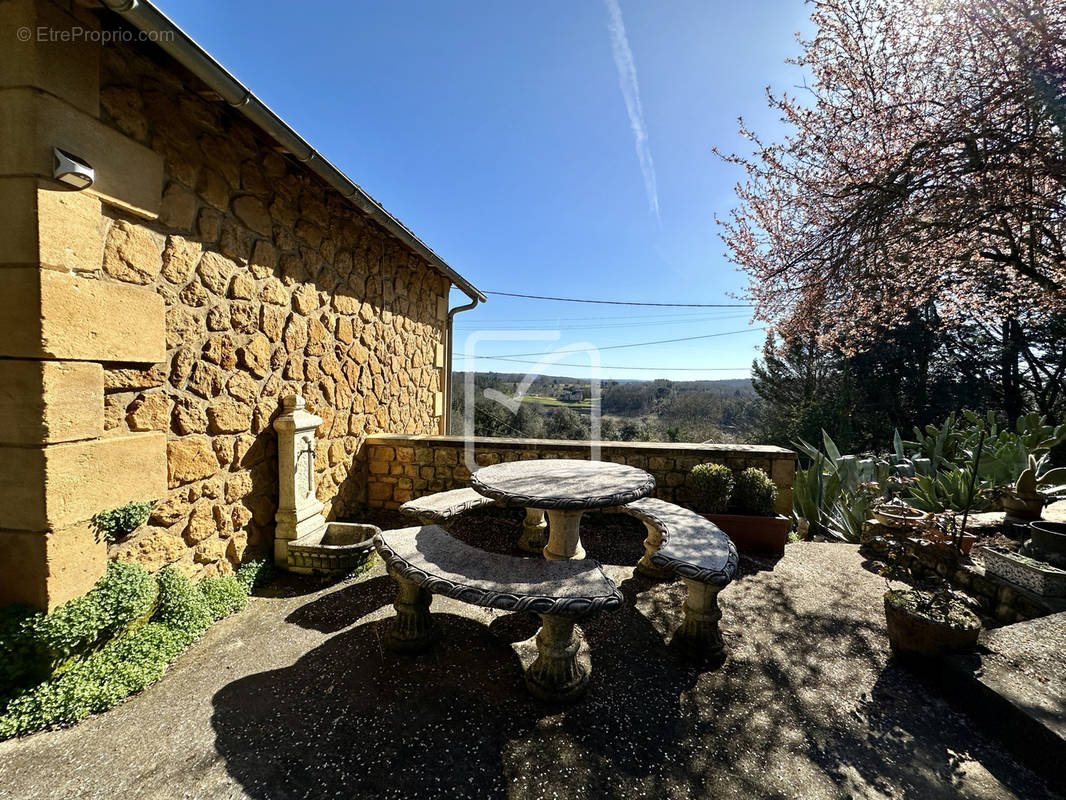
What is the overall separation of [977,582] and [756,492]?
4.84 ft

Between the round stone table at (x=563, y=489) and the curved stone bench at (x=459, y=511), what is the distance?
0.16 metres

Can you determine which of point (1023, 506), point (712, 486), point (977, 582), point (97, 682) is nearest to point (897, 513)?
point (977, 582)

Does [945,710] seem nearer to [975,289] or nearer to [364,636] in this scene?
[364,636]

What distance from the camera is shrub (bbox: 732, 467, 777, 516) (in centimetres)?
360

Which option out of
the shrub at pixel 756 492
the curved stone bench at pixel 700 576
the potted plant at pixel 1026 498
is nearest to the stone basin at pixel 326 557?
the curved stone bench at pixel 700 576

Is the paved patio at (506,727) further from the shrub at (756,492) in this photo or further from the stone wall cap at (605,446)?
the stone wall cap at (605,446)

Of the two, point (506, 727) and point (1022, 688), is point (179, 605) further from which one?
point (1022, 688)

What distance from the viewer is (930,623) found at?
2.07 meters

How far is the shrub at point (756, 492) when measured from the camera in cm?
360

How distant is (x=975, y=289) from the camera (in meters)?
5.09

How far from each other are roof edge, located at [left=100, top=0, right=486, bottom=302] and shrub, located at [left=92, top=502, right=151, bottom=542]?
2327mm

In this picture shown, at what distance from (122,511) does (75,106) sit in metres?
2.03

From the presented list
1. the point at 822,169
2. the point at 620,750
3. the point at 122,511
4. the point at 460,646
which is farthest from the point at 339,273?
the point at 822,169

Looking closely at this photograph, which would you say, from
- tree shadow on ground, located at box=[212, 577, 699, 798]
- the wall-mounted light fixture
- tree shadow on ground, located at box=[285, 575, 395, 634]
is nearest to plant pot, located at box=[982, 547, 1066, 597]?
tree shadow on ground, located at box=[212, 577, 699, 798]
